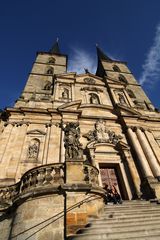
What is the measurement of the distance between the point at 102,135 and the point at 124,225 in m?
8.99

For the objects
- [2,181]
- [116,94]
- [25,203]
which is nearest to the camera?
[25,203]

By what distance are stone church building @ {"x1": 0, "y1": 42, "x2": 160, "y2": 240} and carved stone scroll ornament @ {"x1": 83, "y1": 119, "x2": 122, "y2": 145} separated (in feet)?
0.27

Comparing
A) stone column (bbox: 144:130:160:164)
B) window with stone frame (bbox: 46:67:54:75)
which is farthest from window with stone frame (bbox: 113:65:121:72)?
stone column (bbox: 144:130:160:164)

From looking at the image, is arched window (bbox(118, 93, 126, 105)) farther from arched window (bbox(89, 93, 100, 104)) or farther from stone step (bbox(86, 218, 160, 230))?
stone step (bbox(86, 218, 160, 230))

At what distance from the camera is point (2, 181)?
33.7 ft

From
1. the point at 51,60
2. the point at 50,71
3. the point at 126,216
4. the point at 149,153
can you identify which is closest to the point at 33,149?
the point at 126,216

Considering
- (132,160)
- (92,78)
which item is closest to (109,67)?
(92,78)

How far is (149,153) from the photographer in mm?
13531

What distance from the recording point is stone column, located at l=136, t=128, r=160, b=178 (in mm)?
12492

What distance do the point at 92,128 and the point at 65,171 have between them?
26.3 feet

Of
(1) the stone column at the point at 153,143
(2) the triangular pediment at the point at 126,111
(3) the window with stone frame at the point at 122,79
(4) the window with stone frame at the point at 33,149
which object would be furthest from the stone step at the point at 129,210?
(3) the window with stone frame at the point at 122,79

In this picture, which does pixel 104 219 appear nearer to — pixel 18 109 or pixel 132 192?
pixel 132 192

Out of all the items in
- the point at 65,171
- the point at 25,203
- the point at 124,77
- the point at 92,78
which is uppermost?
the point at 124,77

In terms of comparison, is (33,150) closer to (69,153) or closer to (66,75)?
(69,153)
